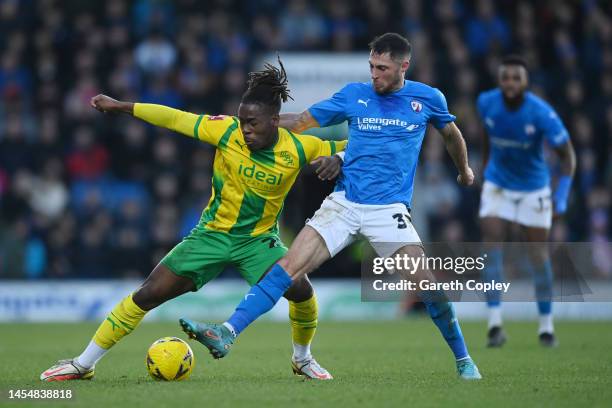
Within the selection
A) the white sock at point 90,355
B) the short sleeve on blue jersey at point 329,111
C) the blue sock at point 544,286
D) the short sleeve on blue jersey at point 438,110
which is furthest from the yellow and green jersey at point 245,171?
the blue sock at point 544,286

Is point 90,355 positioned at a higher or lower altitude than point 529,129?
lower

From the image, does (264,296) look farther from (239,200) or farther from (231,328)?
(239,200)

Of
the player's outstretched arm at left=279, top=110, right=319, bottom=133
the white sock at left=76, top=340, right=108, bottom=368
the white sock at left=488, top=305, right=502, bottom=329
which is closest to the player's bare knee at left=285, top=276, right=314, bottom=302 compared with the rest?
the player's outstretched arm at left=279, top=110, right=319, bottom=133

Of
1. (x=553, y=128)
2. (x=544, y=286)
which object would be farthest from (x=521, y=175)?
(x=544, y=286)

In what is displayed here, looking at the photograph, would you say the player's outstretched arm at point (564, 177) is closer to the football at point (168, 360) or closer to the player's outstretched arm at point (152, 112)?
the player's outstretched arm at point (152, 112)

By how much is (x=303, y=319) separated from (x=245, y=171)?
1.26m

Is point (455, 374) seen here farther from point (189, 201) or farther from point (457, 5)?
point (457, 5)

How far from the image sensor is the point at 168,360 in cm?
773

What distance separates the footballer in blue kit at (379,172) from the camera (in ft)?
25.1

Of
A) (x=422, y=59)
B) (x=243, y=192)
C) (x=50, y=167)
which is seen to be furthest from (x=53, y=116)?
(x=243, y=192)

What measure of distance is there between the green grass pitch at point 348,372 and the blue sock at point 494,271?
0.53 metres

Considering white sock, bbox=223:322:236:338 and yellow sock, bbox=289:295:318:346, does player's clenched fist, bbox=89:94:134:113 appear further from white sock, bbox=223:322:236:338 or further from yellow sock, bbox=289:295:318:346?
yellow sock, bbox=289:295:318:346

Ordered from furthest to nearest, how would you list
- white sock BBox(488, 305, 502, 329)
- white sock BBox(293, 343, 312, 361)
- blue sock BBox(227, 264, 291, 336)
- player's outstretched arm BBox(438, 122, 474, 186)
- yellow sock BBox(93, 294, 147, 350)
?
white sock BBox(488, 305, 502, 329) < white sock BBox(293, 343, 312, 361) < player's outstretched arm BBox(438, 122, 474, 186) < yellow sock BBox(93, 294, 147, 350) < blue sock BBox(227, 264, 291, 336)

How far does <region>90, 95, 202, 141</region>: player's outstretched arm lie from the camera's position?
7.55m
